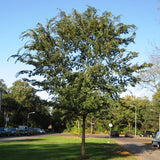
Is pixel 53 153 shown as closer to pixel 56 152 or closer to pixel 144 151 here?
pixel 56 152

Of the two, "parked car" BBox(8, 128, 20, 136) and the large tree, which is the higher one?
the large tree

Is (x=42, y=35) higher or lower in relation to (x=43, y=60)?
higher

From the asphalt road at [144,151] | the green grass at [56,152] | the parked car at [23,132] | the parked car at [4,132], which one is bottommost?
the parked car at [23,132]

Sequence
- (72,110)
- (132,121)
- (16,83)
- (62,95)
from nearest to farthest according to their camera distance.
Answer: (62,95) < (72,110) < (132,121) < (16,83)

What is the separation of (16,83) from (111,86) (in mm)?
69988

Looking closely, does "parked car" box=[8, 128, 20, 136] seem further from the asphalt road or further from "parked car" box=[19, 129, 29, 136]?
the asphalt road

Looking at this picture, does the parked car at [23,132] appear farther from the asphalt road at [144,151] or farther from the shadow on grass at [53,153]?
the shadow on grass at [53,153]

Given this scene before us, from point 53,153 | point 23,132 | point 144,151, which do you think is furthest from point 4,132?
point 53,153

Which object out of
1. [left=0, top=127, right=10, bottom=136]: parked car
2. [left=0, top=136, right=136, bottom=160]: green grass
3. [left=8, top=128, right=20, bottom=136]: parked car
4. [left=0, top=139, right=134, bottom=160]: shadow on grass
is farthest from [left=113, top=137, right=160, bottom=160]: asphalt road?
[left=8, top=128, right=20, bottom=136]: parked car

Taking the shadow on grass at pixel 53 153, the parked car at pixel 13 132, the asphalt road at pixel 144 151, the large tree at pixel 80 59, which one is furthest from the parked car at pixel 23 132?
the large tree at pixel 80 59

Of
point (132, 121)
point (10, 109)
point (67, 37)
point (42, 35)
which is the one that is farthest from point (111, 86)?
point (10, 109)

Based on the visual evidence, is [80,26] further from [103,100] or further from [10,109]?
[10,109]

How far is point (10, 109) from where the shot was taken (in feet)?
241

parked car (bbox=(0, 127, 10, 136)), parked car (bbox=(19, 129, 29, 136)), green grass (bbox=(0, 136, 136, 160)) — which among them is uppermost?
green grass (bbox=(0, 136, 136, 160))
